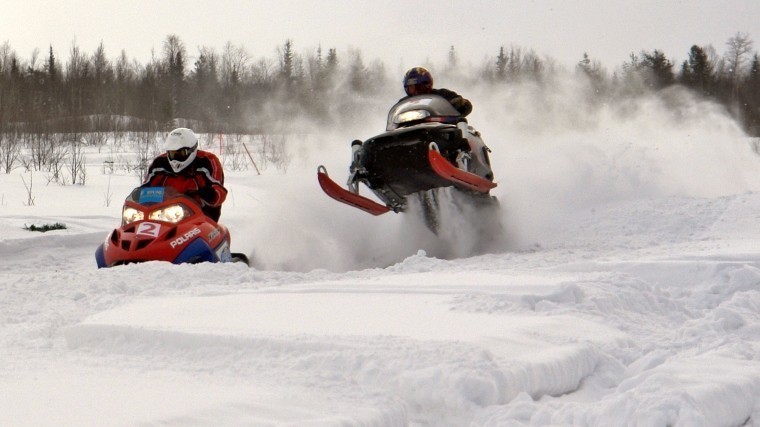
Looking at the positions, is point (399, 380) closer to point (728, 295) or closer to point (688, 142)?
point (728, 295)

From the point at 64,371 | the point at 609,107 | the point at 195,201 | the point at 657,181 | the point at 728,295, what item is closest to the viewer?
the point at 64,371

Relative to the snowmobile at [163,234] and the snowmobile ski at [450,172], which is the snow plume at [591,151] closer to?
the snowmobile ski at [450,172]

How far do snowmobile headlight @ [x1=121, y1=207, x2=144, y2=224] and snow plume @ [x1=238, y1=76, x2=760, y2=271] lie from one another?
1.56m

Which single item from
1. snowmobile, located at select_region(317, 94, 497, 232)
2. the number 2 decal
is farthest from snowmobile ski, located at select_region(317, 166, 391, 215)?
the number 2 decal

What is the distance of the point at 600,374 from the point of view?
9.62ft

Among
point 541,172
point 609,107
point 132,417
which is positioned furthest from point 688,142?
point 132,417

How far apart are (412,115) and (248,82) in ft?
153

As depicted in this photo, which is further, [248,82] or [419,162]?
[248,82]

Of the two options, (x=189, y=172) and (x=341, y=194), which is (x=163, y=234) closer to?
(x=189, y=172)

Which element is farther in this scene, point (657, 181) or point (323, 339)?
point (657, 181)

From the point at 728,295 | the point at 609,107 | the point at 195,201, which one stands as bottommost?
the point at 728,295

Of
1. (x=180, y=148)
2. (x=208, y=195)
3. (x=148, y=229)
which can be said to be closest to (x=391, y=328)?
(x=148, y=229)

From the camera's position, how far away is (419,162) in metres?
6.76

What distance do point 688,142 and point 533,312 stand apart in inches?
403
